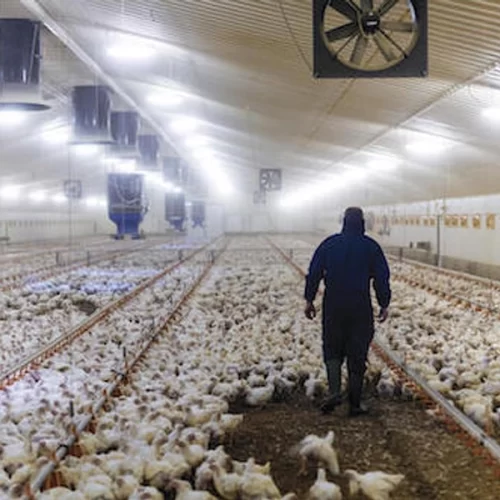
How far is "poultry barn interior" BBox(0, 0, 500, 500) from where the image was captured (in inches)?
169

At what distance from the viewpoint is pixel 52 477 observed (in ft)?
13.0

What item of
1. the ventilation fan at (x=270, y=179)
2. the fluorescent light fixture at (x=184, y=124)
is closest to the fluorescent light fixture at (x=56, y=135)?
the fluorescent light fixture at (x=184, y=124)

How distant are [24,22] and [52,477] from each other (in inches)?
379

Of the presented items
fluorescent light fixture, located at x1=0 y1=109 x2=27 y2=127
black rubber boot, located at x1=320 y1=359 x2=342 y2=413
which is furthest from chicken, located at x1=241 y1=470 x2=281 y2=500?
fluorescent light fixture, located at x1=0 y1=109 x2=27 y2=127

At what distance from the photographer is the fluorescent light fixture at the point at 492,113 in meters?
11.5

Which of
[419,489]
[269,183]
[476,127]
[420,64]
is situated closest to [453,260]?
[476,127]

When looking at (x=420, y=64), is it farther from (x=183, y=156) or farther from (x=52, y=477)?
(x=183, y=156)

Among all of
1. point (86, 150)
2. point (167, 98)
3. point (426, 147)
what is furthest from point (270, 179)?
point (426, 147)

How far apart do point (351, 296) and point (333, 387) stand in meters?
0.73

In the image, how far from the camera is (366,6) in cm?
639

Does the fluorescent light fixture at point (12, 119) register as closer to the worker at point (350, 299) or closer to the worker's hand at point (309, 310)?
the worker's hand at point (309, 310)

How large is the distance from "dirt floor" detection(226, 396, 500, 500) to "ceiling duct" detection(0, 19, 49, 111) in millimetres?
7843

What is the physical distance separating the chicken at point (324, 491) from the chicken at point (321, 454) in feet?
1.25

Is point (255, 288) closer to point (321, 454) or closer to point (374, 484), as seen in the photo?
point (321, 454)
